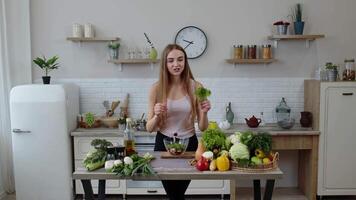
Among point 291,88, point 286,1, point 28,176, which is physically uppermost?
point 286,1

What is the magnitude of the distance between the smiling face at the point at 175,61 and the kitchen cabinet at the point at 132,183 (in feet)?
5.79

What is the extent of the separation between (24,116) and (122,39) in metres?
1.47

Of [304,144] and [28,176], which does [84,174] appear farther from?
[304,144]

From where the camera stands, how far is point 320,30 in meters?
4.59

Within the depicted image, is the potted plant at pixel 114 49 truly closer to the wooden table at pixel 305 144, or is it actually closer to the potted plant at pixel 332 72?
the wooden table at pixel 305 144

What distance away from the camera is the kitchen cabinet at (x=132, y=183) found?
418 cm

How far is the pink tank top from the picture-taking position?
2641mm

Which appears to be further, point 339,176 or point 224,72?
point 224,72

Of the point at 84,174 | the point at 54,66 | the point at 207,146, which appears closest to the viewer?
the point at 84,174

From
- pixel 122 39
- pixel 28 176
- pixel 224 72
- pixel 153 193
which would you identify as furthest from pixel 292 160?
pixel 28 176

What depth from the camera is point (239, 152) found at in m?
2.25

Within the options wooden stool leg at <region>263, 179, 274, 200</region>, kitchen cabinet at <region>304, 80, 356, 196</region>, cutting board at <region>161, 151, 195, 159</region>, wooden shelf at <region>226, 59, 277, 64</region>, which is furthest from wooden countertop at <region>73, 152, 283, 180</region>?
wooden shelf at <region>226, 59, 277, 64</region>

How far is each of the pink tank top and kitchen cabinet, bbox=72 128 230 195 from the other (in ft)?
5.04

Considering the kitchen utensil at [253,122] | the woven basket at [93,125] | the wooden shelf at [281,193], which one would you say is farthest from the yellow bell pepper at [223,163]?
the woven basket at [93,125]
